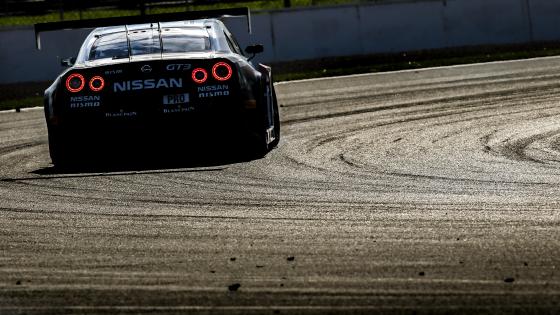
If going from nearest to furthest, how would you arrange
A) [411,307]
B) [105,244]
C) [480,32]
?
[411,307] < [105,244] < [480,32]

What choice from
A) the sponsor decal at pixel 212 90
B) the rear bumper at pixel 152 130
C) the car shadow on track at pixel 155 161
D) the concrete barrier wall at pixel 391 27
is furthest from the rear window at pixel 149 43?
the concrete barrier wall at pixel 391 27

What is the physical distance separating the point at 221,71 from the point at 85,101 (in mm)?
1045

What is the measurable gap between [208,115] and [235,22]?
13473mm

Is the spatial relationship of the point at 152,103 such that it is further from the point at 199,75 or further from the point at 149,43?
the point at 149,43

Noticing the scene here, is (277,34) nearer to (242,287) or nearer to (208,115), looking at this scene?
(208,115)

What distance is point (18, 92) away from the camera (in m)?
23.3

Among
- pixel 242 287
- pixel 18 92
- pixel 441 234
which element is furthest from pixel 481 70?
pixel 242 287

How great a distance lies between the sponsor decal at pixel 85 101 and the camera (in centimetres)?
1117

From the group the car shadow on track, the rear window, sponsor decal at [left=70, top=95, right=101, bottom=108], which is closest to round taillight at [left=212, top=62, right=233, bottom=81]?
the rear window

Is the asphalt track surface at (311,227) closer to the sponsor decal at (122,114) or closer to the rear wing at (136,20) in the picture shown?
the sponsor decal at (122,114)

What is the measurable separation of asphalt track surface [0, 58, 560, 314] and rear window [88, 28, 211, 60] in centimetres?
100

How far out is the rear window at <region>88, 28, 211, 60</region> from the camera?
37.9 ft

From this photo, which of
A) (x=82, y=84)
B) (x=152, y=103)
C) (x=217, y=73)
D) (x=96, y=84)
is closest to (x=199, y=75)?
(x=217, y=73)

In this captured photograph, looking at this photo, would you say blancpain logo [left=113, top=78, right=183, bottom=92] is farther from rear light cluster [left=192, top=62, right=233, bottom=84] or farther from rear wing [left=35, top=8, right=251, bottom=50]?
rear wing [left=35, top=8, right=251, bottom=50]
